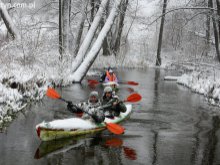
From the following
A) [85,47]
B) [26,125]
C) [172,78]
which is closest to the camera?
[26,125]

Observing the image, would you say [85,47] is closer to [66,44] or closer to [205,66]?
[66,44]

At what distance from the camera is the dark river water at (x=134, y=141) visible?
692 cm

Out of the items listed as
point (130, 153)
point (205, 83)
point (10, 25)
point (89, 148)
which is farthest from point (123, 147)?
point (10, 25)

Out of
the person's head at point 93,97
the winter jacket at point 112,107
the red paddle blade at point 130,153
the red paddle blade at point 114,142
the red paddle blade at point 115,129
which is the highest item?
the person's head at point 93,97

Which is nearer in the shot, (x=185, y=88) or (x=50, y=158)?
(x=50, y=158)

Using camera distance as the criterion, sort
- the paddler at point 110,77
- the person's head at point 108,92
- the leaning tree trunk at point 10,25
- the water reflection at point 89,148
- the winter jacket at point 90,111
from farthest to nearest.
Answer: the leaning tree trunk at point 10,25, the paddler at point 110,77, the person's head at point 108,92, the winter jacket at point 90,111, the water reflection at point 89,148

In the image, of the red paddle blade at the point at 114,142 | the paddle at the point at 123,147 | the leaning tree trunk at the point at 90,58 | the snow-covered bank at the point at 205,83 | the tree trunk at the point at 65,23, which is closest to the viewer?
the paddle at the point at 123,147

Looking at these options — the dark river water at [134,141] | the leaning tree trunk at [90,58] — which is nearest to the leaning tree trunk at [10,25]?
the leaning tree trunk at [90,58]

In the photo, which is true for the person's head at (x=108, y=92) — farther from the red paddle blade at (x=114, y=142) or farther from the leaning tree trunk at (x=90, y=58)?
the leaning tree trunk at (x=90, y=58)

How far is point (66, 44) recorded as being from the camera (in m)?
18.3

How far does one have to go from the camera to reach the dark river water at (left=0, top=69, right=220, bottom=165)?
6918 millimetres

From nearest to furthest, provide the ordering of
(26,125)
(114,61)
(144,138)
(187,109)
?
1. (144,138)
2. (26,125)
3. (187,109)
4. (114,61)

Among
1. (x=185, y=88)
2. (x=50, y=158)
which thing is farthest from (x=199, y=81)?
(x=50, y=158)

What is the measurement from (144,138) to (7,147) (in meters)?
2.92
